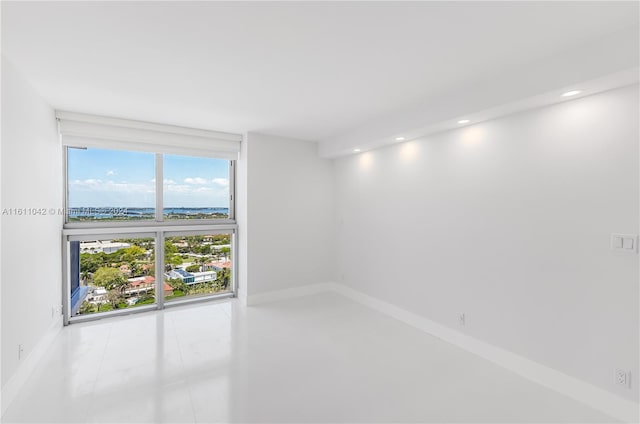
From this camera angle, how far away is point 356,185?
464 cm

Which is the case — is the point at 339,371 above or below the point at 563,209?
below

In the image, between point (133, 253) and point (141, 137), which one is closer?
point (141, 137)

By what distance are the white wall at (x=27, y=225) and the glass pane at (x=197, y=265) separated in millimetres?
1314

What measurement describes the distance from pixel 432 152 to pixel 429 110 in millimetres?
567

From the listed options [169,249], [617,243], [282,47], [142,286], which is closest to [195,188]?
[169,249]

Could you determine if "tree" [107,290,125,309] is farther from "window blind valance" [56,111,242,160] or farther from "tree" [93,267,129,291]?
"window blind valance" [56,111,242,160]

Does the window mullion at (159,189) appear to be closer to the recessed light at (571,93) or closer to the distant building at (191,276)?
the distant building at (191,276)

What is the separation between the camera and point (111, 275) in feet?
13.3

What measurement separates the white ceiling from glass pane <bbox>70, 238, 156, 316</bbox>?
1.89m

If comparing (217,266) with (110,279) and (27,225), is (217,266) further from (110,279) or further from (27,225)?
(27,225)

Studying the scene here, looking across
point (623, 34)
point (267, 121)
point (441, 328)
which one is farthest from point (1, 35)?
point (441, 328)

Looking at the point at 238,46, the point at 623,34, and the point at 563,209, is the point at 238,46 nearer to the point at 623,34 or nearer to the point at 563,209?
the point at 623,34

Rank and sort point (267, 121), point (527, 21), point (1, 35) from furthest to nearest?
point (267, 121) < point (1, 35) < point (527, 21)

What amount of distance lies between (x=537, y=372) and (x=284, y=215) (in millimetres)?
3542
